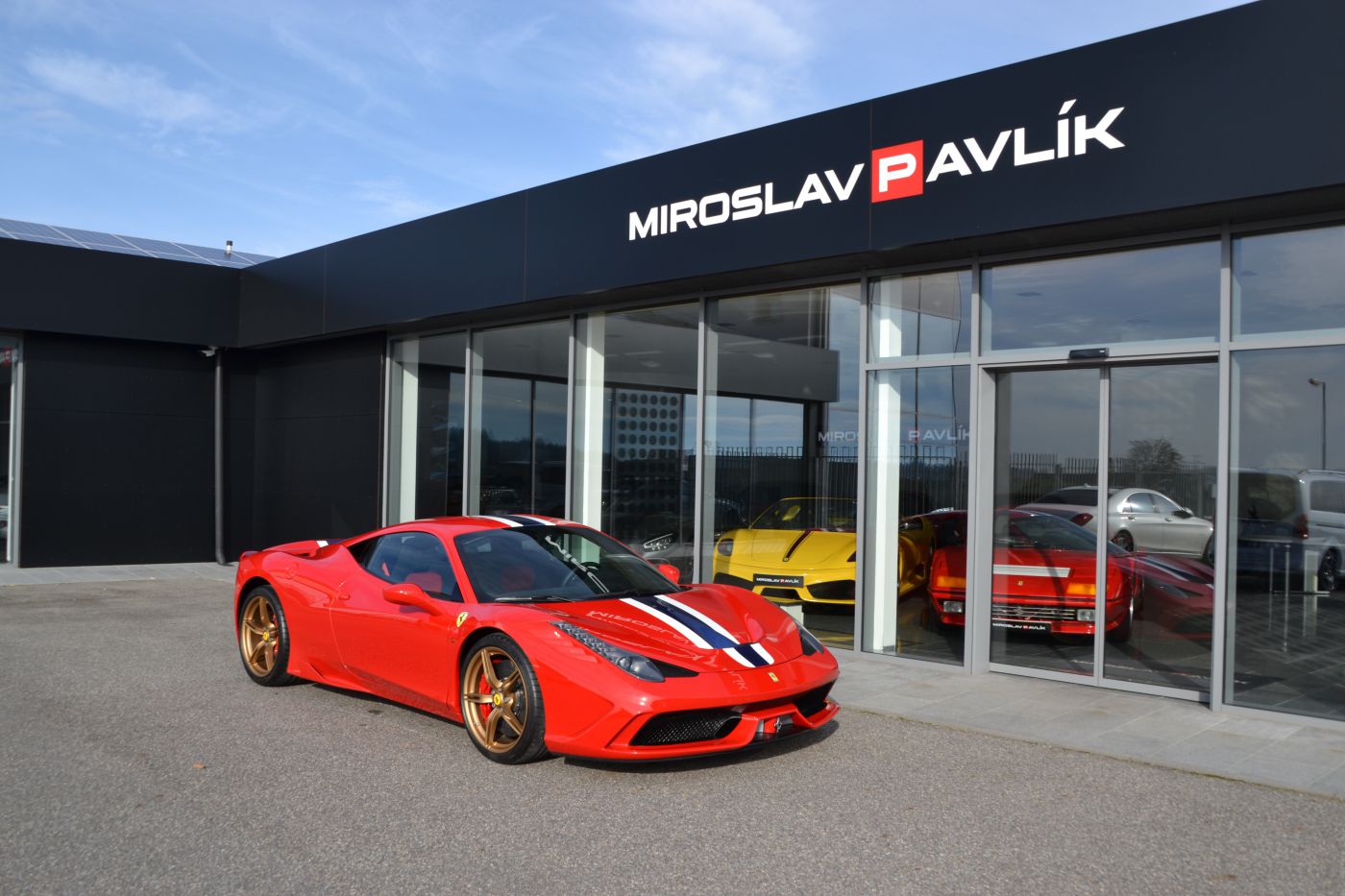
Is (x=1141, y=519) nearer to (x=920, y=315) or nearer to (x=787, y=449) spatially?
(x=920, y=315)

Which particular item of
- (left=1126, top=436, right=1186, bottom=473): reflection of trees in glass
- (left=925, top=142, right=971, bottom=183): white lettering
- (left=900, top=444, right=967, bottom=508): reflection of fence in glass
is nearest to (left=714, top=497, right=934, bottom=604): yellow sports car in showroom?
(left=900, top=444, right=967, bottom=508): reflection of fence in glass

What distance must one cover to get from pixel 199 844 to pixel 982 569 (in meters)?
5.84

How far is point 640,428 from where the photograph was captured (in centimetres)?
1097

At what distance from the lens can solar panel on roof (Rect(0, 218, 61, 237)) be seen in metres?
15.7

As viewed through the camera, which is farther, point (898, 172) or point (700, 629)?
point (898, 172)

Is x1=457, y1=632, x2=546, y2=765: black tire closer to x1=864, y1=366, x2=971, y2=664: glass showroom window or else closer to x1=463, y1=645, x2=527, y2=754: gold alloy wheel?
x1=463, y1=645, x2=527, y2=754: gold alloy wheel

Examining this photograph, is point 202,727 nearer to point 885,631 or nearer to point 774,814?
point 774,814

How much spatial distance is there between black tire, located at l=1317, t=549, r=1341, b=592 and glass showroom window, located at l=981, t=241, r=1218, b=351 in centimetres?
154

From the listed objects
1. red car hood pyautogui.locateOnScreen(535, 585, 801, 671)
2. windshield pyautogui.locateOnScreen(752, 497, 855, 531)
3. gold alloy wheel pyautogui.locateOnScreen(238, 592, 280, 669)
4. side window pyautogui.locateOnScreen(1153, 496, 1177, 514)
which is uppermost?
side window pyautogui.locateOnScreen(1153, 496, 1177, 514)

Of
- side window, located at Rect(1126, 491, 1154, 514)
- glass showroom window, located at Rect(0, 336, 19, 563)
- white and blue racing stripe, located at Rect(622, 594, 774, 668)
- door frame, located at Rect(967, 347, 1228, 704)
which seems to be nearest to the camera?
white and blue racing stripe, located at Rect(622, 594, 774, 668)

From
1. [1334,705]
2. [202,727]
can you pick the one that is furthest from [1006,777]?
[202,727]

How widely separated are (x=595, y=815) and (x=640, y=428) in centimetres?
665

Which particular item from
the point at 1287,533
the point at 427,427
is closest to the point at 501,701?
the point at 1287,533

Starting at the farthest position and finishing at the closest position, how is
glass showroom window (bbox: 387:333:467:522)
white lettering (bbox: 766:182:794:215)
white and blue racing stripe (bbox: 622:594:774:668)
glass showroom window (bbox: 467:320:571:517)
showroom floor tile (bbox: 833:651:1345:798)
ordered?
glass showroom window (bbox: 387:333:467:522)
glass showroom window (bbox: 467:320:571:517)
white lettering (bbox: 766:182:794:215)
showroom floor tile (bbox: 833:651:1345:798)
white and blue racing stripe (bbox: 622:594:774:668)
